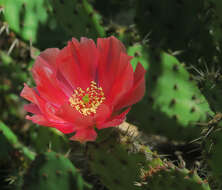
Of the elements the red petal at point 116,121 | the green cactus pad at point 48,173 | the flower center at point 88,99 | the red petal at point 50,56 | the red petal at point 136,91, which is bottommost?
the green cactus pad at point 48,173

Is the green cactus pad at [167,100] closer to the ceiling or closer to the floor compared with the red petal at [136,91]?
closer to the ceiling

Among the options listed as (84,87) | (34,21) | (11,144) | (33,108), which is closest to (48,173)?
(33,108)

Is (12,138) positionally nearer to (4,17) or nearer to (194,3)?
(4,17)

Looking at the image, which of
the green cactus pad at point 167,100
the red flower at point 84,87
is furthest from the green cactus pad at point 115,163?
the green cactus pad at point 167,100

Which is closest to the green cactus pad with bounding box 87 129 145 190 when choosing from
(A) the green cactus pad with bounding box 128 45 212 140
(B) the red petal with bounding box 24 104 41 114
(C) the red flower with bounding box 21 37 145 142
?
(C) the red flower with bounding box 21 37 145 142

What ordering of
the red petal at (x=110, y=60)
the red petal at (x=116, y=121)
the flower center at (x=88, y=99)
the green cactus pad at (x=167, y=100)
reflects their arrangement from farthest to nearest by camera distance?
the green cactus pad at (x=167, y=100), the flower center at (x=88, y=99), the red petal at (x=110, y=60), the red petal at (x=116, y=121)

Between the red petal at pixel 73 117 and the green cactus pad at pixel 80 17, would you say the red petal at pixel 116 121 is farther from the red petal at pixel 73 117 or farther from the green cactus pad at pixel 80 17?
the green cactus pad at pixel 80 17

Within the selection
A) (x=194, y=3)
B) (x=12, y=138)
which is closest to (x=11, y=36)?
(x=12, y=138)

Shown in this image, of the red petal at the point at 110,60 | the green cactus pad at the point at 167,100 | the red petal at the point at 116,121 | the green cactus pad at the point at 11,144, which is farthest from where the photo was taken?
the green cactus pad at the point at 11,144
